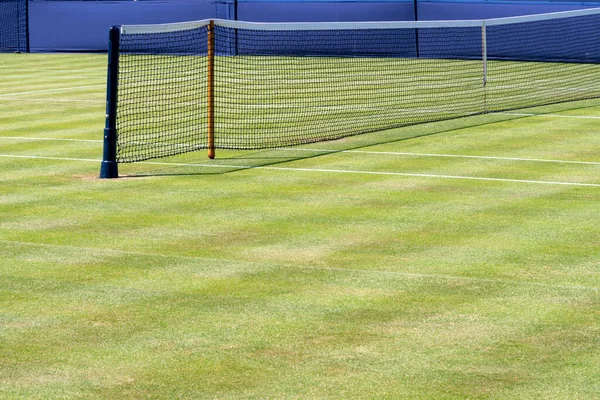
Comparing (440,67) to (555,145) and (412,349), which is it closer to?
(555,145)

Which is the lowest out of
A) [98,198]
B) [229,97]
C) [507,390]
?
[507,390]

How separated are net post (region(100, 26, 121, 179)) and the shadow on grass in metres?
0.33

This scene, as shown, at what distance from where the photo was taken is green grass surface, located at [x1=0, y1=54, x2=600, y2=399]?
8.56m

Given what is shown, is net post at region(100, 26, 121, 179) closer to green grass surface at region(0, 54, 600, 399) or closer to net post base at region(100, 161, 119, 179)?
net post base at region(100, 161, 119, 179)

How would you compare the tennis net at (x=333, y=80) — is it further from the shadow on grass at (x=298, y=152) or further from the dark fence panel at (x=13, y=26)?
the dark fence panel at (x=13, y=26)

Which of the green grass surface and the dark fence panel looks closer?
the green grass surface

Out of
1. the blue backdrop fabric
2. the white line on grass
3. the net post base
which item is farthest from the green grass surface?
the blue backdrop fabric

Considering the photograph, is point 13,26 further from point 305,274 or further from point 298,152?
point 305,274

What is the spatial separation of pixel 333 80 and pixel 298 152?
14.7 meters

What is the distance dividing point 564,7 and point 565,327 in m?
35.8

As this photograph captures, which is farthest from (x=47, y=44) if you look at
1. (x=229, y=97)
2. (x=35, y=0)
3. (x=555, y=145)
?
(x=555, y=145)

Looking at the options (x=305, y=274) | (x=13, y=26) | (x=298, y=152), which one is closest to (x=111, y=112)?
(x=298, y=152)

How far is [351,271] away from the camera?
38.2 ft

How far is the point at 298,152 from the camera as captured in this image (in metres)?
20.2
